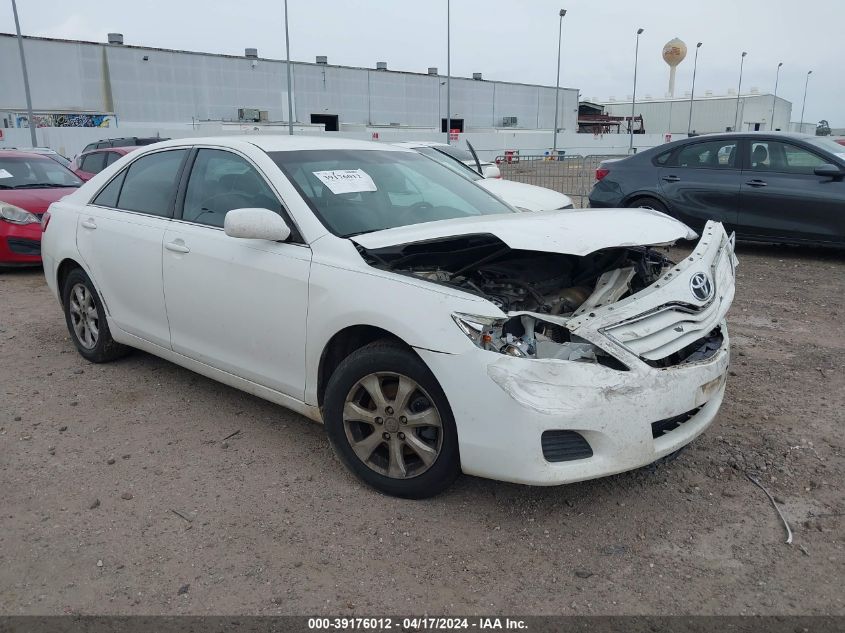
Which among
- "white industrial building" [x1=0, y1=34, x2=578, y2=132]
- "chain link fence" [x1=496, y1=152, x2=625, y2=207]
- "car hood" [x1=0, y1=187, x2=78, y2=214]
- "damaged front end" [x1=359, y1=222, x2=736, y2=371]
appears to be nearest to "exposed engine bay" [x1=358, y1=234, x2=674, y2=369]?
"damaged front end" [x1=359, y1=222, x2=736, y2=371]

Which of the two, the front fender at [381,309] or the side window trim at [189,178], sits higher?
the side window trim at [189,178]

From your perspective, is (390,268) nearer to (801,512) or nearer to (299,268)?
(299,268)

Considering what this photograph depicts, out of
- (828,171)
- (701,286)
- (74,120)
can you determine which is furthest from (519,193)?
(74,120)

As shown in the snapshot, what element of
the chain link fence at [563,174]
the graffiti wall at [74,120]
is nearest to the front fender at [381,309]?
the chain link fence at [563,174]

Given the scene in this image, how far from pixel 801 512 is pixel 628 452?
925 mm

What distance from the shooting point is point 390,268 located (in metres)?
3.18

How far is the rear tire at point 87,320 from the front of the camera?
492 cm

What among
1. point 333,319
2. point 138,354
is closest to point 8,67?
point 138,354

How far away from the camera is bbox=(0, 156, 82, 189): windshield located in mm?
9320

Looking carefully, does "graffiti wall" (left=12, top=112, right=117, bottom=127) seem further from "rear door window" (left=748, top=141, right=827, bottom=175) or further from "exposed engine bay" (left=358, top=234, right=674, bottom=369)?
"exposed engine bay" (left=358, top=234, right=674, bottom=369)

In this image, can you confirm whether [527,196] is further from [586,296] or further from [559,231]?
[559,231]

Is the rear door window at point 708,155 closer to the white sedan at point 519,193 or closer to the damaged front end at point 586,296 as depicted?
the white sedan at point 519,193

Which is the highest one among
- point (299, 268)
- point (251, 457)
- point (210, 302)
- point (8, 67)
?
point (8, 67)

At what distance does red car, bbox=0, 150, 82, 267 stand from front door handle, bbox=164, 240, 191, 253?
5375mm
